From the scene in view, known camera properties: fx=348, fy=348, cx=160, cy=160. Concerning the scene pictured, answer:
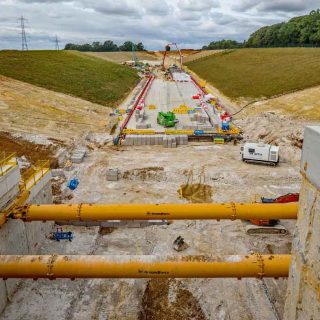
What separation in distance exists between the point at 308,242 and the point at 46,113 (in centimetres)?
4112

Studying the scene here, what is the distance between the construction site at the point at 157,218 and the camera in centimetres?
1046

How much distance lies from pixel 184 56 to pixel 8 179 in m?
177

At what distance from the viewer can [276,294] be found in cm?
1455

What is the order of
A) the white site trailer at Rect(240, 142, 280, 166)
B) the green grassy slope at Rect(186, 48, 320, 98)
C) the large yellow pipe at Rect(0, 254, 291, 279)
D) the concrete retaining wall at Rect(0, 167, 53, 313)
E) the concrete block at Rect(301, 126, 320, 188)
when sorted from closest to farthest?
the concrete block at Rect(301, 126, 320, 188), the large yellow pipe at Rect(0, 254, 291, 279), the concrete retaining wall at Rect(0, 167, 53, 313), the white site trailer at Rect(240, 142, 280, 166), the green grassy slope at Rect(186, 48, 320, 98)

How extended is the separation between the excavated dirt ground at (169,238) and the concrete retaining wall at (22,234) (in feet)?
1.62

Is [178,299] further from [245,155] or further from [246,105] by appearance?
[246,105]

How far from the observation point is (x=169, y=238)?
18859 millimetres

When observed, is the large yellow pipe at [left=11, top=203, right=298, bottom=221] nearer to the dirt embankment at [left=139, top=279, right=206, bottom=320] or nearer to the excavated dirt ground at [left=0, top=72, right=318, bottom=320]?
the excavated dirt ground at [left=0, top=72, right=318, bottom=320]

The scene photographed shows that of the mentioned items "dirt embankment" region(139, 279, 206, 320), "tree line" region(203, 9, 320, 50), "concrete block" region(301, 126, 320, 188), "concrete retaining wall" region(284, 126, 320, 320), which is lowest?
Result: "dirt embankment" region(139, 279, 206, 320)

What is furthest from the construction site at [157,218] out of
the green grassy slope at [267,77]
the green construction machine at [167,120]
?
the green grassy slope at [267,77]

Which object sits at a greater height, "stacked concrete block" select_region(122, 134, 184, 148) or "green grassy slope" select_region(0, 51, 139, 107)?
"green grassy slope" select_region(0, 51, 139, 107)

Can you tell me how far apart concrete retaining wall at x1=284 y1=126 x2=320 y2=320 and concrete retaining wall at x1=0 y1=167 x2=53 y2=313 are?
40.6 feet

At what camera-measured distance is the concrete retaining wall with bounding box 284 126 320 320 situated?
4383 mm

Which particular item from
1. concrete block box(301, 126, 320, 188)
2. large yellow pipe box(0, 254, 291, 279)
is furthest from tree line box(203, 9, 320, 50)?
concrete block box(301, 126, 320, 188)
